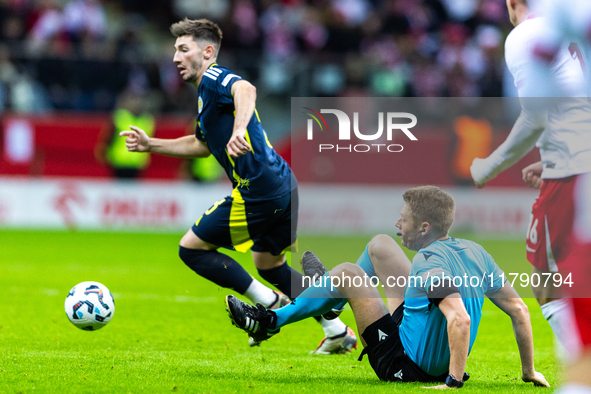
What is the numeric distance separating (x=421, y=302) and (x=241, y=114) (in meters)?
1.72

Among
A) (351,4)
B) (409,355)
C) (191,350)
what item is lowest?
(191,350)

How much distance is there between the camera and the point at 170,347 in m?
5.61

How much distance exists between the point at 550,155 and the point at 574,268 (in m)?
1.78

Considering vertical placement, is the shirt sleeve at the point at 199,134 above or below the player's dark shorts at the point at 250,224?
above

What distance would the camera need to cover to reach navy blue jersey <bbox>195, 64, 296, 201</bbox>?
5.46 metres

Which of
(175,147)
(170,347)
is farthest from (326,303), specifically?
(175,147)

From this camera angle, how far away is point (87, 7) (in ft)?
54.7

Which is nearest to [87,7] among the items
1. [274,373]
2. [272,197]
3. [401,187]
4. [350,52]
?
[350,52]

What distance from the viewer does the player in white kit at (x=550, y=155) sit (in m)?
3.94

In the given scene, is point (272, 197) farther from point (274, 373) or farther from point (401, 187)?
point (401, 187)

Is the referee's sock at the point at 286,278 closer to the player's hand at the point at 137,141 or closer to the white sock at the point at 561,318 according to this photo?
the player's hand at the point at 137,141

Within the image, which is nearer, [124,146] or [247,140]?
[247,140]

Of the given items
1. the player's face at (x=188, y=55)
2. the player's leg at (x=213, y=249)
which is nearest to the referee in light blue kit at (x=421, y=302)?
the player's leg at (x=213, y=249)

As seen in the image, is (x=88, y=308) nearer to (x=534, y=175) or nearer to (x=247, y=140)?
(x=247, y=140)
